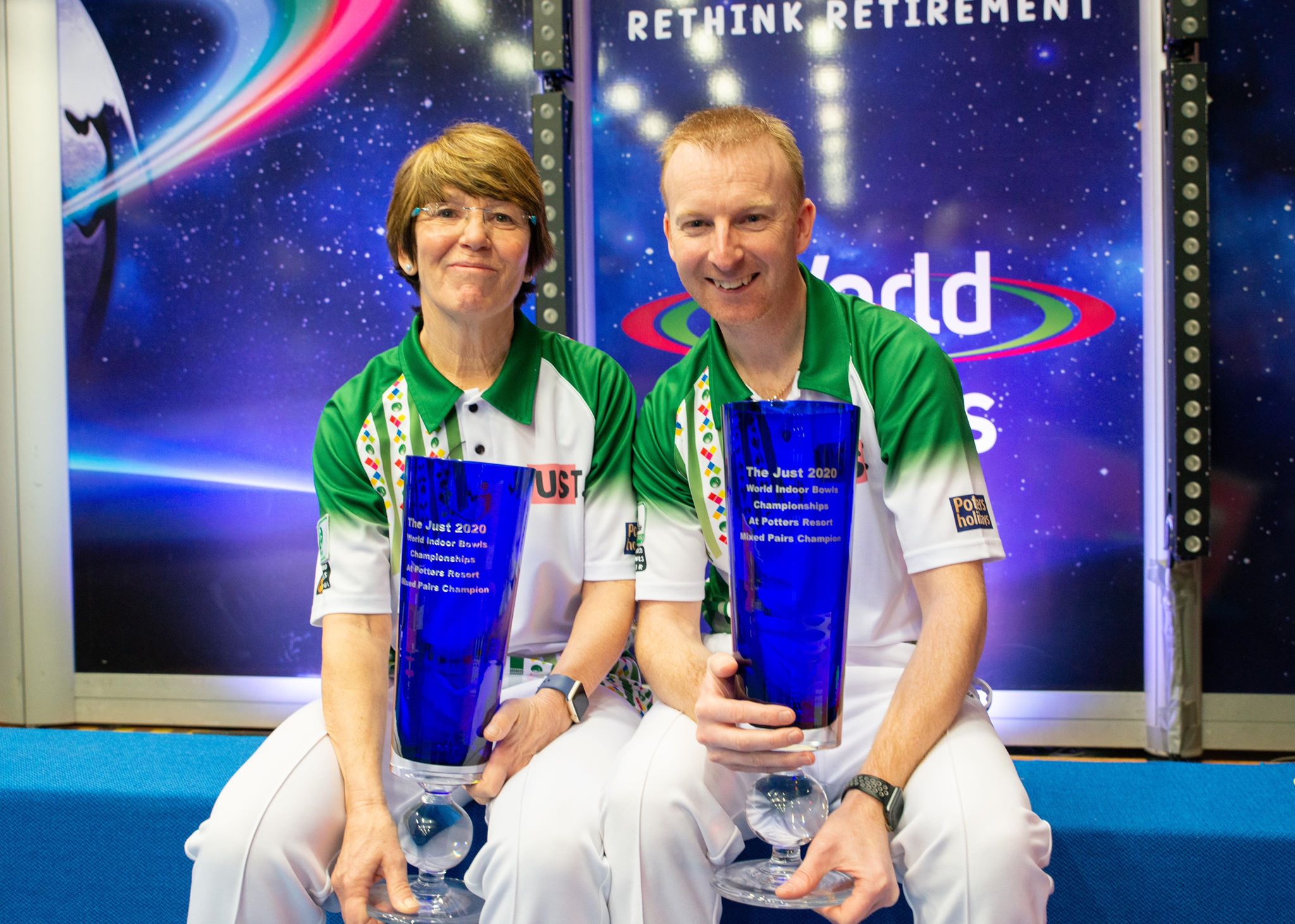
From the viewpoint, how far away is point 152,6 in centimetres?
351

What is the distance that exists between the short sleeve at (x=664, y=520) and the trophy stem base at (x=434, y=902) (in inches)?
20.8

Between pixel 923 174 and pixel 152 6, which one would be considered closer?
pixel 923 174

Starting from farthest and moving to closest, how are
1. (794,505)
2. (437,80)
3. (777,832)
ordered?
(437,80)
(777,832)
(794,505)

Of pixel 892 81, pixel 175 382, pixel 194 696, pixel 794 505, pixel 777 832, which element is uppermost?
pixel 892 81

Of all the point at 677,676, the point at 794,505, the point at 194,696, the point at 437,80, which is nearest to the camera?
the point at 794,505

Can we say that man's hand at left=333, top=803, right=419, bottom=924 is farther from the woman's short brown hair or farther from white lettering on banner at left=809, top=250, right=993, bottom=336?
white lettering on banner at left=809, top=250, right=993, bottom=336

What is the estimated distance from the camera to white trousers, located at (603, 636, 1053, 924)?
47.4 inches

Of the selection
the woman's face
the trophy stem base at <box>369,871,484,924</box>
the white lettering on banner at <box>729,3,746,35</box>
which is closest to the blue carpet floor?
the trophy stem base at <box>369,871,484,924</box>

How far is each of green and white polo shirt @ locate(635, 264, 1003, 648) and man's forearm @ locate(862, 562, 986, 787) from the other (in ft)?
0.18

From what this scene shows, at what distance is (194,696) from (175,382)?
3.59ft

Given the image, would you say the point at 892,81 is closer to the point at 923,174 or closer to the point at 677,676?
the point at 923,174

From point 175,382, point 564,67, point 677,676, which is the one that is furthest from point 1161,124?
point 175,382

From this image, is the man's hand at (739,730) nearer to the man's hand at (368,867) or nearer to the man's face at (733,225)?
the man's hand at (368,867)

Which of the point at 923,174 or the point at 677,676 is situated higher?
→ the point at 923,174
